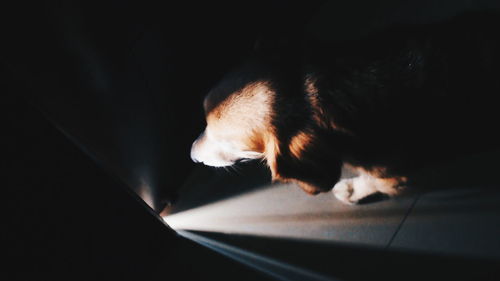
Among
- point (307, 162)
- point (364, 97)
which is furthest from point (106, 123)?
point (364, 97)

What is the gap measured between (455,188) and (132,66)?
142 cm

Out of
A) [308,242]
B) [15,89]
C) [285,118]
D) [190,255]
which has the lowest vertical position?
[190,255]

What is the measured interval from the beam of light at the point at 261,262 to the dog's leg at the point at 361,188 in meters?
0.36

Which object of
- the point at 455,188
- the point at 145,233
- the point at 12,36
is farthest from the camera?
the point at 455,188

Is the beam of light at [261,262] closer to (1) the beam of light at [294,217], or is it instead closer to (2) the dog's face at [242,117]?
(1) the beam of light at [294,217]

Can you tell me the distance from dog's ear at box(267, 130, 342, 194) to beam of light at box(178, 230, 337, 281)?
1.37 feet

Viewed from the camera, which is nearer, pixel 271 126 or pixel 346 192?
pixel 271 126

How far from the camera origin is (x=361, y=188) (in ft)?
4.88

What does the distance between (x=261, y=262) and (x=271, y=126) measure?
28.4 inches

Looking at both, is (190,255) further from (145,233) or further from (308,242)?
(308,242)

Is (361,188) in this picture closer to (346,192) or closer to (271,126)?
(346,192)

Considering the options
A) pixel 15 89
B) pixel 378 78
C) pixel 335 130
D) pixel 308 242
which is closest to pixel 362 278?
pixel 308 242

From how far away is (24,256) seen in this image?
2.87 feet

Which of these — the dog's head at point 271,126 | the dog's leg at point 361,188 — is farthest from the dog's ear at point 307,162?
the dog's leg at point 361,188
